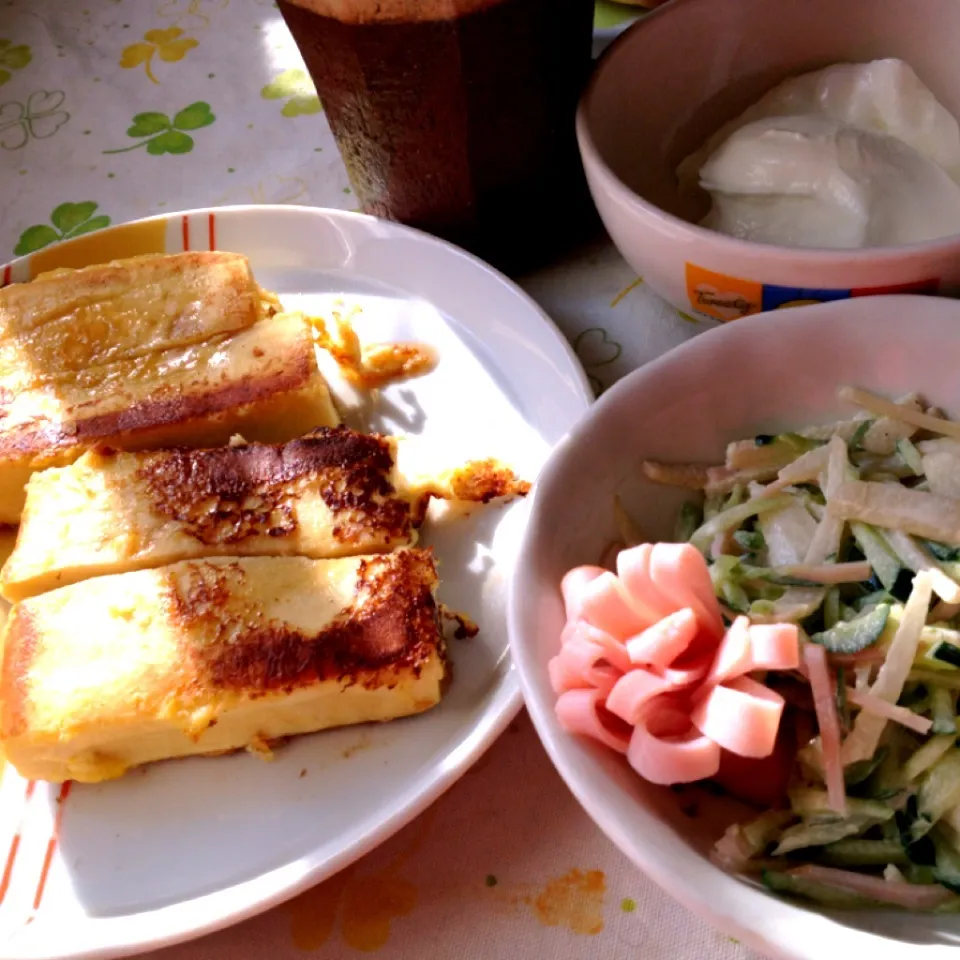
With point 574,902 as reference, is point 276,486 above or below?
above

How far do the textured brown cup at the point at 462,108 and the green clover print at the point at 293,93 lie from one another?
391 mm

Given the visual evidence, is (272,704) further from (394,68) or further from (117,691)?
(394,68)

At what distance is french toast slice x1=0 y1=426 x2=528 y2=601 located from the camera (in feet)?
3.27

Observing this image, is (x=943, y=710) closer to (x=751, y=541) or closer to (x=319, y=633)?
(x=751, y=541)

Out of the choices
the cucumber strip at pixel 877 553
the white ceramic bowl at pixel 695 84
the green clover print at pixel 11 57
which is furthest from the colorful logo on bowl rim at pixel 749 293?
the green clover print at pixel 11 57

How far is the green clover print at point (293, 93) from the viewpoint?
1.59 meters

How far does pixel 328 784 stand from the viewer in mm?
868

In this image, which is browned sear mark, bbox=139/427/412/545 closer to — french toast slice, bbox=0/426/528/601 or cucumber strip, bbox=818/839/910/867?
french toast slice, bbox=0/426/528/601

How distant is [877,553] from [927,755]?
15 cm

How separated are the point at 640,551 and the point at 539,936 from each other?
0.33m

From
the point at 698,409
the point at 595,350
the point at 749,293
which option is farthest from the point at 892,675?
the point at 595,350

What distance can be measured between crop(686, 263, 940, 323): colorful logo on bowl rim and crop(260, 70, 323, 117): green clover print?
0.89 meters

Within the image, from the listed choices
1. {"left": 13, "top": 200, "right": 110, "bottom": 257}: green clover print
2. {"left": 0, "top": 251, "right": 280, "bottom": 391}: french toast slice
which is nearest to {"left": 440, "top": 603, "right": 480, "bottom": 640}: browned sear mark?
{"left": 0, "top": 251, "right": 280, "bottom": 391}: french toast slice

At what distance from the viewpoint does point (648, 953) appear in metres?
0.75
